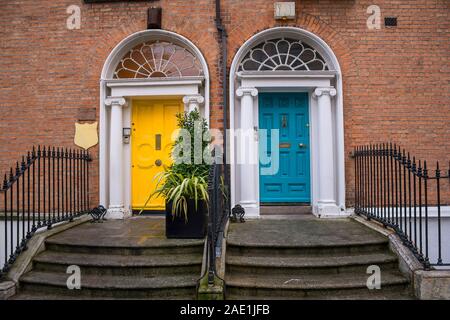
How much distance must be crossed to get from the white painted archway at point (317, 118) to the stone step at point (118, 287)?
8.59 ft

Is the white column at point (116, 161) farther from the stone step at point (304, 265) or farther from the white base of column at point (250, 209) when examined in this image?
the stone step at point (304, 265)

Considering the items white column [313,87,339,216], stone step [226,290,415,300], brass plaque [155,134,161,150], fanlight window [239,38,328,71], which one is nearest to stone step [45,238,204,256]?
stone step [226,290,415,300]

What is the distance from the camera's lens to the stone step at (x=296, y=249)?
4395 millimetres

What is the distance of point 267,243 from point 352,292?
1.12 metres

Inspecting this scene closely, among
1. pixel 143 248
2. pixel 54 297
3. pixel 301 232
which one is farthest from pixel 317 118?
pixel 54 297

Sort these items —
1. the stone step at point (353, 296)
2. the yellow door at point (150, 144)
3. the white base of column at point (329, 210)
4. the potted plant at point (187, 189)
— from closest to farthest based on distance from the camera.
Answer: the stone step at point (353, 296)
the potted plant at point (187, 189)
the white base of column at point (329, 210)
the yellow door at point (150, 144)

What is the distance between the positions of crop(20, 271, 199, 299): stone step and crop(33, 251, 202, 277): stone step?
0.08 meters

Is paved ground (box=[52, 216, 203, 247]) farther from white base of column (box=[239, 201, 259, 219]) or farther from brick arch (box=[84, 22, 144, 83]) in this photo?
brick arch (box=[84, 22, 144, 83])

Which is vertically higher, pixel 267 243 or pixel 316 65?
pixel 316 65

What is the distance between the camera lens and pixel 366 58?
21.2ft

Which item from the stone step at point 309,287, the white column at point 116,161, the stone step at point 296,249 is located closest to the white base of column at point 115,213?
the white column at point 116,161
